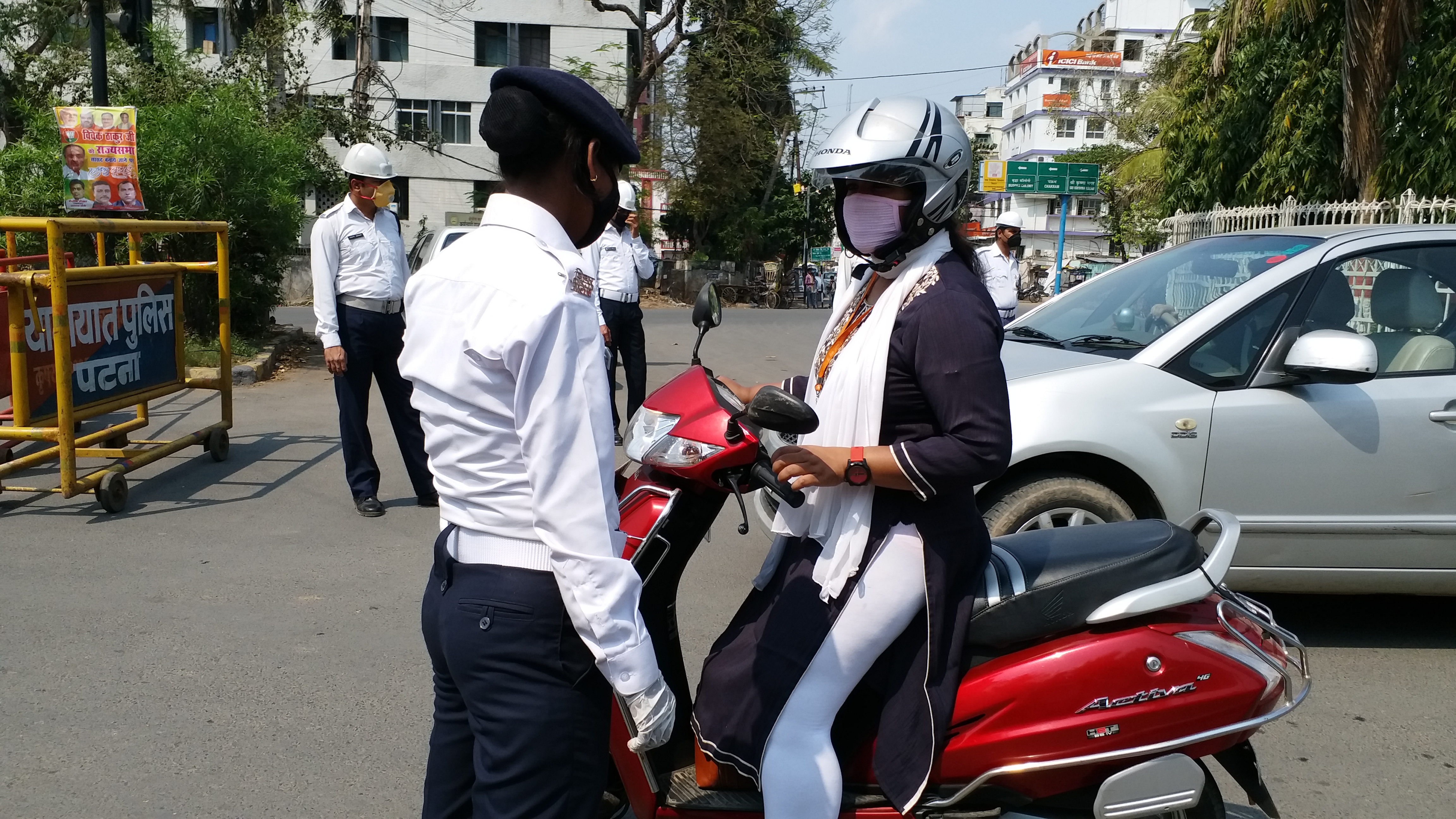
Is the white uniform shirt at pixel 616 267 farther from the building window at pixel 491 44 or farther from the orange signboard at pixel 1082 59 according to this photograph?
the orange signboard at pixel 1082 59

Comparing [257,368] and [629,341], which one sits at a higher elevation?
[629,341]

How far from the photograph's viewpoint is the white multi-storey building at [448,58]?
3706 cm

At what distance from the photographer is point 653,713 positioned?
6.02ft

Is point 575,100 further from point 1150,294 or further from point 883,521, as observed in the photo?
point 1150,294

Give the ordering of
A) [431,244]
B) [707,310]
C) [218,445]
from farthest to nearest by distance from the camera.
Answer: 1. [431,244]
2. [218,445]
3. [707,310]

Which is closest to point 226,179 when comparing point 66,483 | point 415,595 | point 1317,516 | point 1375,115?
point 66,483

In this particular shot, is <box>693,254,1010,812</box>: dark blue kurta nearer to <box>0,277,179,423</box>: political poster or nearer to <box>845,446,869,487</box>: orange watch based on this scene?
<box>845,446,869,487</box>: orange watch

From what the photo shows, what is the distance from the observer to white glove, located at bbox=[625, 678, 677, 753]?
6.00 ft

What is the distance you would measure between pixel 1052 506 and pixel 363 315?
403 centimetres

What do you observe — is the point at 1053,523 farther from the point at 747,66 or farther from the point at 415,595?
the point at 747,66

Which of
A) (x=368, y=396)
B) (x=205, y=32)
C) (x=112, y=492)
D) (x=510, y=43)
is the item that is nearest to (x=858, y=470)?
(x=368, y=396)

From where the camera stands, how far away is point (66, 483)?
6.25m

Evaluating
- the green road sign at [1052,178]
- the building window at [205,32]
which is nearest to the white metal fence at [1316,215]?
the green road sign at [1052,178]

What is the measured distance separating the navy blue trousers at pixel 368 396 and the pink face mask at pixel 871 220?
174 inches
